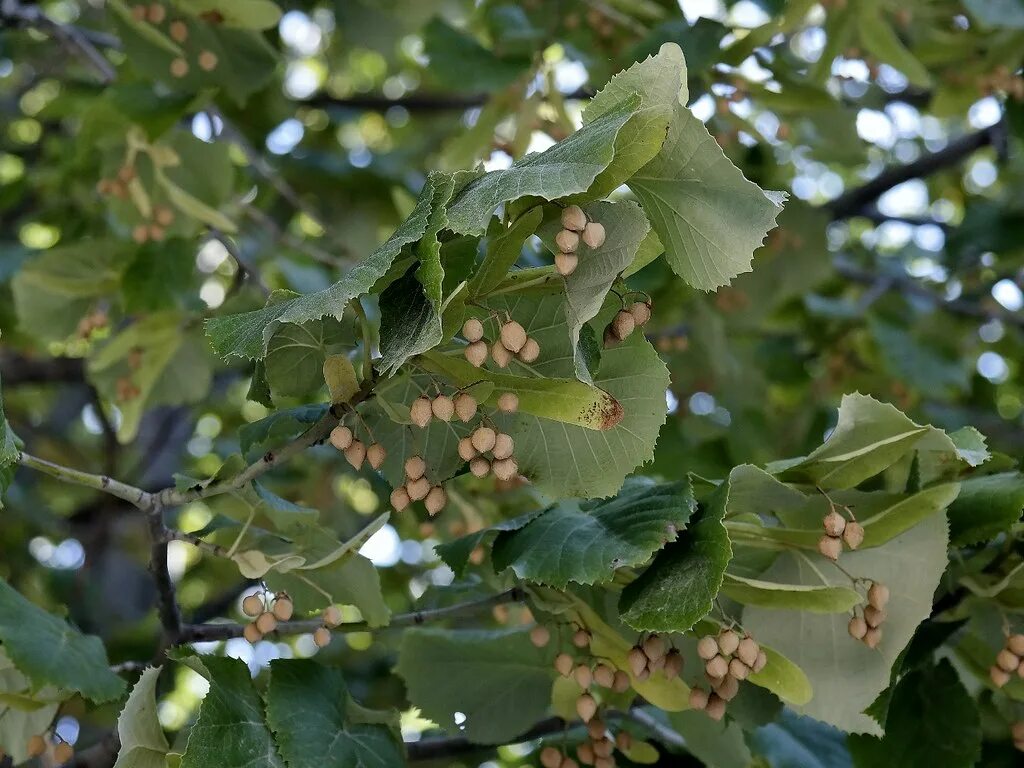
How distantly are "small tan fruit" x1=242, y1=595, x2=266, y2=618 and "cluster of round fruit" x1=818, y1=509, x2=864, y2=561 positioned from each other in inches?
22.7

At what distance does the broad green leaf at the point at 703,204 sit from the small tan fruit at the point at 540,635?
51 cm

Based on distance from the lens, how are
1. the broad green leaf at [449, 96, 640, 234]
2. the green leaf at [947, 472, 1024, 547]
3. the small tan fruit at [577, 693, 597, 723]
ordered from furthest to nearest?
the small tan fruit at [577, 693, 597, 723]
the green leaf at [947, 472, 1024, 547]
the broad green leaf at [449, 96, 640, 234]

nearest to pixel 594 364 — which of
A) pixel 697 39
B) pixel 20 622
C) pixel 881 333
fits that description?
pixel 20 622

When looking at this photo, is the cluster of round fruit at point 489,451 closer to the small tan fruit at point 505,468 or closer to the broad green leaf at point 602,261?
the small tan fruit at point 505,468

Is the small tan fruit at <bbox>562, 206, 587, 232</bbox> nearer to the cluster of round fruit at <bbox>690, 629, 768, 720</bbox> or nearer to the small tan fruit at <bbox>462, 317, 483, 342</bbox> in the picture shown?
the small tan fruit at <bbox>462, 317, 483, 342</bbox>

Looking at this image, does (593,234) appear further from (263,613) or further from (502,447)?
(263,613)

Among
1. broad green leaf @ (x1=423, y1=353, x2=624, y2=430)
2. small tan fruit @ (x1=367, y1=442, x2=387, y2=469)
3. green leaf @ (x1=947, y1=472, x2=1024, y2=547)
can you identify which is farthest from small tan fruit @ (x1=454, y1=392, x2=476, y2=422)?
green leaf @ (x1=947, y1=472, x2=1024, y2=547)

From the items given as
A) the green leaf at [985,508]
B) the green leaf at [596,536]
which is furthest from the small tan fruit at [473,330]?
the green leaf at [985,508]

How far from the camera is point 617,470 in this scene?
3.44ft

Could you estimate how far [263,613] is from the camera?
1.18m

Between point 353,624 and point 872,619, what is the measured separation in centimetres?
56

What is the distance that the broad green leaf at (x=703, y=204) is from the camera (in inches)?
35.1

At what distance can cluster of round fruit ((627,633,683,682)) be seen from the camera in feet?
3.66

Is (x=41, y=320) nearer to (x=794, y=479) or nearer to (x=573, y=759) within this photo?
(x=573, y=759)
